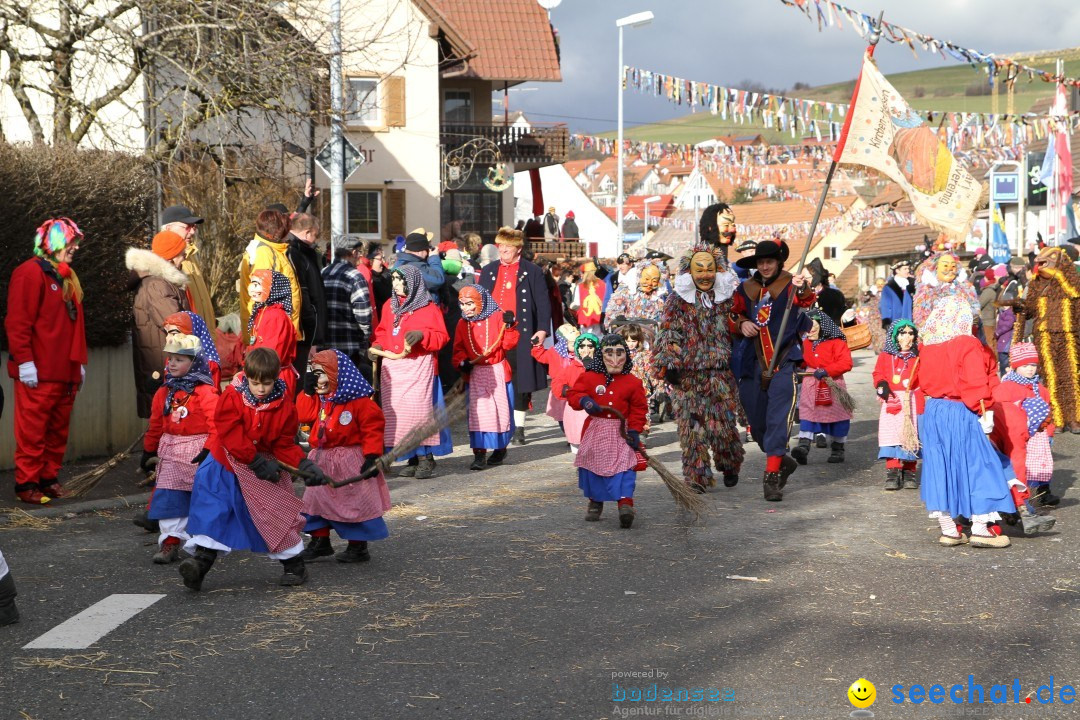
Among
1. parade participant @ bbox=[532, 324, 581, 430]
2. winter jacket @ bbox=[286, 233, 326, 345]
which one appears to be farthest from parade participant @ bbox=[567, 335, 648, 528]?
parade participant @ bbox=[532, 324, 581, 430]

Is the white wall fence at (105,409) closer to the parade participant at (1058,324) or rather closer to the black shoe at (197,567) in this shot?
the black shoe at (197,567)

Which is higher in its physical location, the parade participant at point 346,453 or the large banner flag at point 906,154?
the large banner flag at point 906,154

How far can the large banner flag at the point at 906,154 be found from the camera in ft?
33.1

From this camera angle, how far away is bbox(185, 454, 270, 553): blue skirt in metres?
7.02

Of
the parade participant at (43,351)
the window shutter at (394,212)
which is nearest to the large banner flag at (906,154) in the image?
the parade participant at (43,351)

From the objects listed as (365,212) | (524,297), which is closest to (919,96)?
(365,212)

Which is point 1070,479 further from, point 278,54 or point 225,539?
point 278,54

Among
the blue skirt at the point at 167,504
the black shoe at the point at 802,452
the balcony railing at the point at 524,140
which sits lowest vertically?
the black shoe at the point at 802,452

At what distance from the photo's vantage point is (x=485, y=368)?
1255 centimetres

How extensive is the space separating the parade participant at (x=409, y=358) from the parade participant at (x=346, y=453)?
12.1 feet

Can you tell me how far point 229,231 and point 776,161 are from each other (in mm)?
23883

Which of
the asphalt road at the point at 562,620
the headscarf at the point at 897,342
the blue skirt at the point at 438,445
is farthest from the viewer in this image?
the blue skirt at the point at 438,445

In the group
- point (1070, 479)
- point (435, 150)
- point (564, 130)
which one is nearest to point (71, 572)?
point (1070, 479)

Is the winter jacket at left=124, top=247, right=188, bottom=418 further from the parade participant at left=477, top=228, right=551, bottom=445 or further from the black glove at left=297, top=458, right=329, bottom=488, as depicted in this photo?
the parade participant at left=477, top=228, right=551, bottom=445
